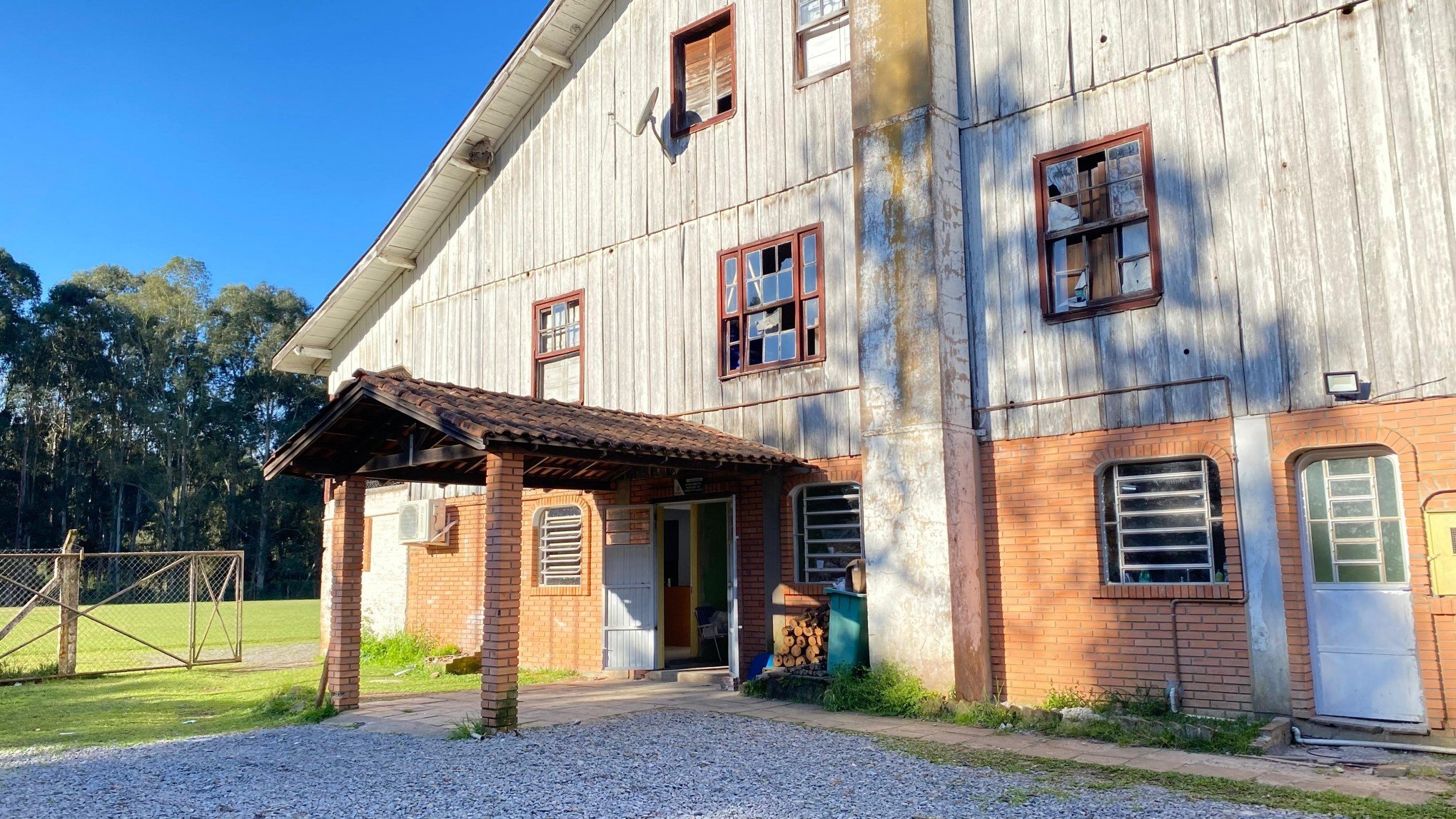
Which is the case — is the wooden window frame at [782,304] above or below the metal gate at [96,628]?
above

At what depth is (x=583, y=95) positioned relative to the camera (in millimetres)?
15305

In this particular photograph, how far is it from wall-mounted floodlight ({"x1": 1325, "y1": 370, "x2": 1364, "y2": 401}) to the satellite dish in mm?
9080

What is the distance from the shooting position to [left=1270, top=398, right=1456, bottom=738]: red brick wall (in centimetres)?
787

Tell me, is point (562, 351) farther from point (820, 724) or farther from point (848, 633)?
point (820, 724)

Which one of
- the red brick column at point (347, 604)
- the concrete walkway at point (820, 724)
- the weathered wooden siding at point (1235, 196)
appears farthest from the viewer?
the red brick column at point (347, 604)

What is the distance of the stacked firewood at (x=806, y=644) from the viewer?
11.2m

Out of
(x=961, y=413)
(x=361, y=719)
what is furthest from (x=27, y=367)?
(x=961, y=413)

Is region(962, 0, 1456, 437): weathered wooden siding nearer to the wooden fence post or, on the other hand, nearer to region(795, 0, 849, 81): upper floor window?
region(795, 0, 849, 81): upper floor window

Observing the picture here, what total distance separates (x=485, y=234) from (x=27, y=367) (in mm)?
39718

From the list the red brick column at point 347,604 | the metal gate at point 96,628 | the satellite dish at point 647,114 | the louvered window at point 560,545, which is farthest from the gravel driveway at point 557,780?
the satellite dish at point 647,114

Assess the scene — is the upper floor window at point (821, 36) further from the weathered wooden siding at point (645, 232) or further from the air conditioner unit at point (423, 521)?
the air conditioner unit at point (423, 521)

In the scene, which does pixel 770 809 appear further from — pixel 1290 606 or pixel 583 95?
pixel 583 95

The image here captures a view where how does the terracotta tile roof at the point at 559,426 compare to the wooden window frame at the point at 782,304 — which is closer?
the terracotta tile roof at the point at 559,426

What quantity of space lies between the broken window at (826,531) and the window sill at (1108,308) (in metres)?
2.85
